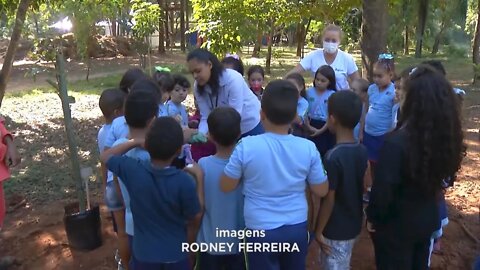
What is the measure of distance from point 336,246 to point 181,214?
0.89 meters

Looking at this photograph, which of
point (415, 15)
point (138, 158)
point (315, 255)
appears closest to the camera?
point (138, 158)

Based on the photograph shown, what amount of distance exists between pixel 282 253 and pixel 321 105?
190 centimetres

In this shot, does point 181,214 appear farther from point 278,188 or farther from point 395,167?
point 395,167

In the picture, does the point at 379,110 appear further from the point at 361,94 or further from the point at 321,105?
the point at 321,105

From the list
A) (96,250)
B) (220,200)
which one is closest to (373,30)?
(96,250)

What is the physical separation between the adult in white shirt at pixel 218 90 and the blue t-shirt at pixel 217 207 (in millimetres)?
675

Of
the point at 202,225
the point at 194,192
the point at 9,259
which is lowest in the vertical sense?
the point at 9,259

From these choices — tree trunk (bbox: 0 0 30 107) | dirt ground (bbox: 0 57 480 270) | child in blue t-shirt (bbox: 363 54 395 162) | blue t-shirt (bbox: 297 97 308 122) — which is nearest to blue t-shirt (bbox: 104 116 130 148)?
dirt ground (bbox: 0 57 480 270)

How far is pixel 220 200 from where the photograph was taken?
2590mm

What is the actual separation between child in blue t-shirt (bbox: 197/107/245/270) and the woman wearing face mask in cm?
176

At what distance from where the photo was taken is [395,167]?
241cm

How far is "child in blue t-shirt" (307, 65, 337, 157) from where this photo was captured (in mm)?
3998

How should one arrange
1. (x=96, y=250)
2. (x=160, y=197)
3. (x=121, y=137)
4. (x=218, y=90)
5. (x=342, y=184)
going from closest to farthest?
(x=160, y=197), (x=342, y=184), (x=121, y=137), (x=218, y=90), (x=96, y=250)

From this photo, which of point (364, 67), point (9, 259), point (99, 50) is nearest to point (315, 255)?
point (9, 259)
